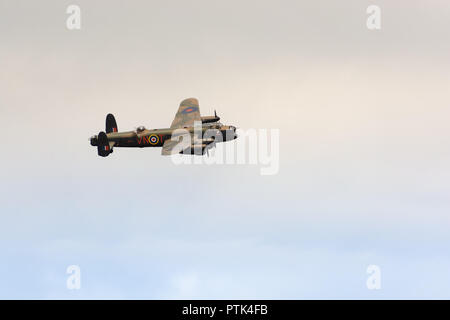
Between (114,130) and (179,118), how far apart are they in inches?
367

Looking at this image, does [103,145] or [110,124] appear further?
[110,124]

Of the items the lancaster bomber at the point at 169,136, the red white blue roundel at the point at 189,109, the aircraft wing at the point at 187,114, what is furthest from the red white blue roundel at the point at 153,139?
the red white blue roundel at the point at 189,109

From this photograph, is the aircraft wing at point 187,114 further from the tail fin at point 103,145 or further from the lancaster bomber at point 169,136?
the tail fin at point 103,145

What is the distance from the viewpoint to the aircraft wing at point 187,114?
10800cm

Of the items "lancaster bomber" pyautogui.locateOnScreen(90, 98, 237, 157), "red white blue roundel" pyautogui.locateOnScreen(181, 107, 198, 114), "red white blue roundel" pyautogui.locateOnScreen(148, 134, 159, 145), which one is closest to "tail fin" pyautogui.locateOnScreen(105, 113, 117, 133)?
"lancaster bomber" pyautogui.locateOnScreen(90, 98, 237, 157)

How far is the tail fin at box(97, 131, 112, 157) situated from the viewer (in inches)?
3947

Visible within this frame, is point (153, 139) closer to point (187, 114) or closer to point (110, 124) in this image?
point (110, 124)

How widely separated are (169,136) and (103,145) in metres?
8.42

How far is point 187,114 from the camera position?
10956 centimetres

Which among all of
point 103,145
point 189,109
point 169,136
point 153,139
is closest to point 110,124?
point 103,145

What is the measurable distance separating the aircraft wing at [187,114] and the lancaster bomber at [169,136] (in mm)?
495

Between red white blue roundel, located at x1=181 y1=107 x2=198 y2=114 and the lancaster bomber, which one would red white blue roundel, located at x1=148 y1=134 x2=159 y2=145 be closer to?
the lancaster bomber
